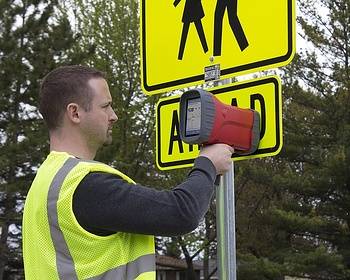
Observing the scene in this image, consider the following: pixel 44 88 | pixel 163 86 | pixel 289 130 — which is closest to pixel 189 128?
pixel 44 88

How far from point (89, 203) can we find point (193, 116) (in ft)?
2.11

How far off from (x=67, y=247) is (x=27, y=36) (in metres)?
18.2

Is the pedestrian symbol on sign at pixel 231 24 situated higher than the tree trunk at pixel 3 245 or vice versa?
the tree trunk at pixel 3 245

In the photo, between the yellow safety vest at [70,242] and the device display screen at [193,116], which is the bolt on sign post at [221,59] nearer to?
the device display screen at [193,116]

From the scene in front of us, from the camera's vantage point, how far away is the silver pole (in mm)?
2840

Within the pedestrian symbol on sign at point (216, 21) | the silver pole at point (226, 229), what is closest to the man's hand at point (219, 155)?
the silver pole at point (226, 229)

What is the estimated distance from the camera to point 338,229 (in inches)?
919

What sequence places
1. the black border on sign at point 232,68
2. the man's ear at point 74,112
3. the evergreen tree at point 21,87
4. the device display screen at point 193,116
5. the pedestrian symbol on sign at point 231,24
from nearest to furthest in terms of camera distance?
the man's ear at point 74,112 → the device display screen at point 193,116 → the black border on sign at point 232,68 → the pedestrian symbol on sign at point 231,24 → the evergreen tree at point 21,87

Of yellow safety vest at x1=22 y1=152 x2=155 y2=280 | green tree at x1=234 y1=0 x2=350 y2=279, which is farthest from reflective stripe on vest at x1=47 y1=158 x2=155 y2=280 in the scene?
green tree at x1=234 y1=0 x2=350 y2=279

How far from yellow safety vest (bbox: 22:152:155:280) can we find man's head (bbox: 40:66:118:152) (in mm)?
98

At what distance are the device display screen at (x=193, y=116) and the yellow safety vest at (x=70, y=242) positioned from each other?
431mm

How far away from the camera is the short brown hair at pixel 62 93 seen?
2.25 meters

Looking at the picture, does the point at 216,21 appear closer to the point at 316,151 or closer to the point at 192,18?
the point at 192,18

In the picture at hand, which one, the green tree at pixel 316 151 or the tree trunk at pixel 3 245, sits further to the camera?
the green tree at pixel 316 151
